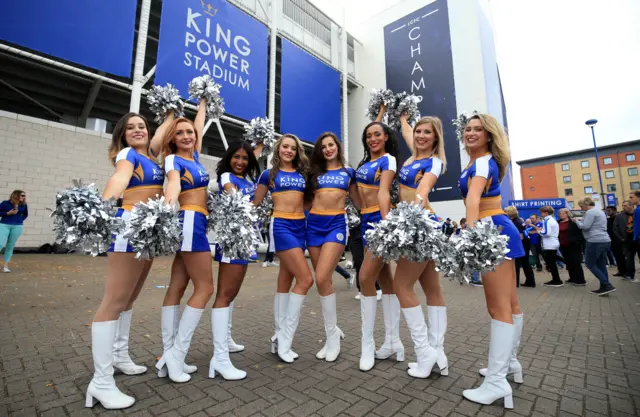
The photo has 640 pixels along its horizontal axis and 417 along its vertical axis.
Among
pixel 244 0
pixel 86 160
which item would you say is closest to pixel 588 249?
pixel 86 160

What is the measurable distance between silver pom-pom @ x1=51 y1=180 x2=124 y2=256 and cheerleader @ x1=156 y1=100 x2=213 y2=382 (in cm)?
55

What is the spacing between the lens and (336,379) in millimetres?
2838

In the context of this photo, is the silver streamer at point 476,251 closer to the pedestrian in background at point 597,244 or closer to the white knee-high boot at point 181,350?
the white knee-high boot at point 181,350

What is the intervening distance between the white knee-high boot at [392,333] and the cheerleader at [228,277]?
4.64 ft

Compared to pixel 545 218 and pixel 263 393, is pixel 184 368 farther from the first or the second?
pixel 545 218

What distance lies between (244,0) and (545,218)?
20.7 m

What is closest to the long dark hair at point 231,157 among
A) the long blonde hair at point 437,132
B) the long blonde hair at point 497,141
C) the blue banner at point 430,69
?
the long blonde hair at point 437,132

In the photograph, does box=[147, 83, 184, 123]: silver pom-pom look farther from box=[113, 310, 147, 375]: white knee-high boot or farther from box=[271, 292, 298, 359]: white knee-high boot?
box=[271, 292, 298, 359]: white knee-high boot

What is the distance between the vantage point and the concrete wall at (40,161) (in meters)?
12.8

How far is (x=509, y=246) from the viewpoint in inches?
102

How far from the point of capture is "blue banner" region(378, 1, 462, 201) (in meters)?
22.7

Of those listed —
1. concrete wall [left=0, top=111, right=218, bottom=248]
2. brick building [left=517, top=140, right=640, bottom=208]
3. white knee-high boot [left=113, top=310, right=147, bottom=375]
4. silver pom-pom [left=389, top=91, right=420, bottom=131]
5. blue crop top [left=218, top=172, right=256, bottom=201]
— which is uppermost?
brick building [left=517, top=140, right=640, bottom=208]

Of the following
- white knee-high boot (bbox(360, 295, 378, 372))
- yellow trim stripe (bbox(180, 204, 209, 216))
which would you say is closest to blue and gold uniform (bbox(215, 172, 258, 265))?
yellow trim stripe (bbox(180, 204, 209, 216))

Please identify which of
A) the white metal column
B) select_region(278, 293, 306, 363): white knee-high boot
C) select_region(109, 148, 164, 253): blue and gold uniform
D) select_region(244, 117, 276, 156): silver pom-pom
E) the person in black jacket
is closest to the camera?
select_region(109, 148, 164, 253): blue and gold uniform
